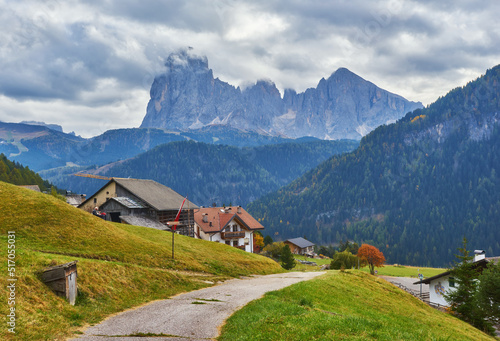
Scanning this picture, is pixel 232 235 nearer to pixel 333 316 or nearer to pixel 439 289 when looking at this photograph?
pixel 439 289

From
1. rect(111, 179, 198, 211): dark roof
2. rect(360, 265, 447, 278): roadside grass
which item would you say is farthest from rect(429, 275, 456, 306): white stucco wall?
rect(360, 265, 447, 278): roadside grass

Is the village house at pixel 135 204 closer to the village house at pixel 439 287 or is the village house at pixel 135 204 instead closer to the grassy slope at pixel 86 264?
the grassy slope at pixel 86 264

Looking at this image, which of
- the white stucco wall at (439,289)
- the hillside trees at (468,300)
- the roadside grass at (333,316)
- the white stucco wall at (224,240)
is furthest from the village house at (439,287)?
the white stucco wall at (224,240)

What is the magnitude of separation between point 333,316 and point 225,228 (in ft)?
287

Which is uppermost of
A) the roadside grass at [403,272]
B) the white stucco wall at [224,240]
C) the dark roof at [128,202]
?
Result: the dark roof at [128,202]

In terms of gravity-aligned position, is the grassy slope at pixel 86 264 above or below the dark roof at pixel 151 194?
below

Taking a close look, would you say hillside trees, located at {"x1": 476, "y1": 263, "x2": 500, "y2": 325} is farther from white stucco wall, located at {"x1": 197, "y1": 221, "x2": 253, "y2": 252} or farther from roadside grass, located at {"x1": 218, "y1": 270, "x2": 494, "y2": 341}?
white stucco wall, located at {"x1": 197, "y1": 221, "x2": 253, "y2": 252}

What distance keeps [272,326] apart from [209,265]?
30.0m

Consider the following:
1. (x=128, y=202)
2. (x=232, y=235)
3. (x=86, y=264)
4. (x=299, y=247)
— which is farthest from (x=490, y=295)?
(x=299, y=247)

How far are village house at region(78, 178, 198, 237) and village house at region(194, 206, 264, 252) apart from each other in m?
15.0

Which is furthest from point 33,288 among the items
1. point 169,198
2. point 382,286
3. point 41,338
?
point 169,198

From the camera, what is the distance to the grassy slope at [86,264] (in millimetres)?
20062

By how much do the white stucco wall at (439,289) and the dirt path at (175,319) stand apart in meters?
58.4

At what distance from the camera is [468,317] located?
52375 mm
